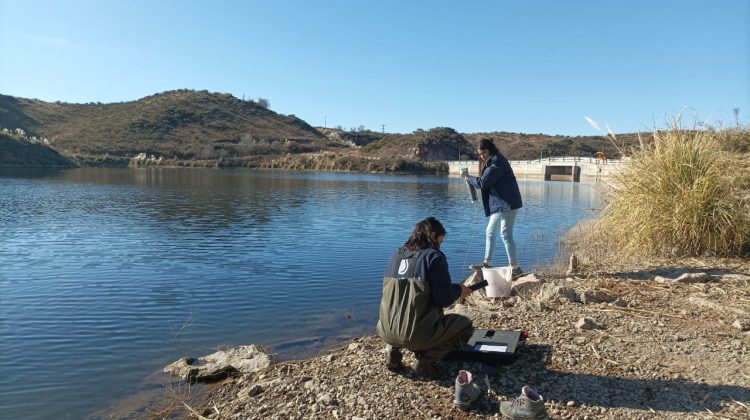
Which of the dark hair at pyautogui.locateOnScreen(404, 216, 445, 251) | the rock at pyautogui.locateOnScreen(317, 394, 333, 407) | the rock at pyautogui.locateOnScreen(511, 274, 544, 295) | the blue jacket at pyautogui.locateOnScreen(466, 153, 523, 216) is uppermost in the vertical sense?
the blue jacket at pyautogui.locateOnScreen(466, 153, 523, 216)

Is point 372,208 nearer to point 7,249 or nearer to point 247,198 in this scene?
point 247,198

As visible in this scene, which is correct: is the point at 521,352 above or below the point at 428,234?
below

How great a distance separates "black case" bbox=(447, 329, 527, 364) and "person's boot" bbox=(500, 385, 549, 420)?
2.95 feet

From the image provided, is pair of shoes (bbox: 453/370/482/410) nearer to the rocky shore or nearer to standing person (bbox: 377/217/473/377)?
the rocky shore

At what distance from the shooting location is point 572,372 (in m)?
4.98

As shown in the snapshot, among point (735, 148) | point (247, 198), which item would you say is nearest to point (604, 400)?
point (735, 148)

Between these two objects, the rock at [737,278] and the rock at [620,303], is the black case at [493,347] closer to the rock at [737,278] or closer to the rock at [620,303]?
the rock at [620,303]

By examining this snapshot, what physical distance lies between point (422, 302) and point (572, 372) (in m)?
1.57

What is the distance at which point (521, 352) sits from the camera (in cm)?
545

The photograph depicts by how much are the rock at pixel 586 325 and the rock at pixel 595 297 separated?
109 centimetres

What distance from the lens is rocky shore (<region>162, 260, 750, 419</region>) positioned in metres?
4.39

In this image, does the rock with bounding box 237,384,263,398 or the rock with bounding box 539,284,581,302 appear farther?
the rock with bounding box 539,284,581,302

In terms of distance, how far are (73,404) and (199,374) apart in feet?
4.23

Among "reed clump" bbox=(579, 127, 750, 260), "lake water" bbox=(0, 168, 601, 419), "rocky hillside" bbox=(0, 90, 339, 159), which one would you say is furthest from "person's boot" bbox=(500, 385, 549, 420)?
"rocky hillside" bbox=(0, 90, 339, 159)
